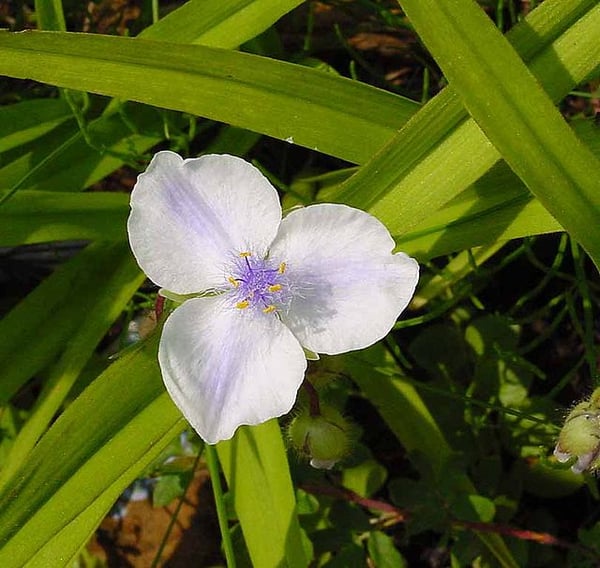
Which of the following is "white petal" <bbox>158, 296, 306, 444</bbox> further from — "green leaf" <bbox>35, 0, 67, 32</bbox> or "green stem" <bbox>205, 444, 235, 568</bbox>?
"green leaf" <bbox>35, 0, 67, 32</bbox>

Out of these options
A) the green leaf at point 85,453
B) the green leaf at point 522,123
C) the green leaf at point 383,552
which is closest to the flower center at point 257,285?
the green leaf at point 85,453

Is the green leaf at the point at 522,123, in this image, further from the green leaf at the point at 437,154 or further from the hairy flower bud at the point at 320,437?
the hairy flower bud at the point at 320,437

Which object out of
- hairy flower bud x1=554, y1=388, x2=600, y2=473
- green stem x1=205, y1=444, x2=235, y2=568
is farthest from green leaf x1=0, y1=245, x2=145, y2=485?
hairy flower bud x1=554, y1=388, x2=600, y2=473

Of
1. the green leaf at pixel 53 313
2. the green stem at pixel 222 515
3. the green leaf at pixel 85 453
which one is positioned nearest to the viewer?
the green leaf at pixel 85 453

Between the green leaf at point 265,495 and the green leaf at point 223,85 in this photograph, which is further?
the green leaf at point 265,495

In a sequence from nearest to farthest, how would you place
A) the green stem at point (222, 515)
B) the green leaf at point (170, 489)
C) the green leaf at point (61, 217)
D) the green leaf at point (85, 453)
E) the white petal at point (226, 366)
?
1. the white petal at point (226, 366)
2. the green leaf at point (85, 453)
3. the green stem at point (222, 515)
4. the green leaf at point (61, 217)
5. the green leaf at point (170, 489)

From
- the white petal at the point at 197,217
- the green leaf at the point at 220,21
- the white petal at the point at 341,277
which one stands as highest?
the green leaf at the point at 220,21

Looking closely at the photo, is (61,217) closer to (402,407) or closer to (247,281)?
(247,281)
